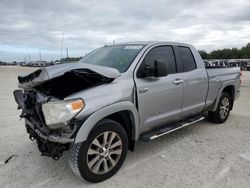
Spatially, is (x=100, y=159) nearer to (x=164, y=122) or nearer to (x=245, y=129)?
(x=164, y=122)

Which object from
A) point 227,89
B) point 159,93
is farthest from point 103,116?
point 227,89

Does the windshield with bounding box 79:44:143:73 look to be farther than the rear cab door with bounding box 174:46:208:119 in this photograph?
No

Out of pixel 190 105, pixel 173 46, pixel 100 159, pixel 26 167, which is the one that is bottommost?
pixel 26 167

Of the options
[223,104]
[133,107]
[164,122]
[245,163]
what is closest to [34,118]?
[133,107]

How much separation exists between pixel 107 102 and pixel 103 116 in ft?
0.64

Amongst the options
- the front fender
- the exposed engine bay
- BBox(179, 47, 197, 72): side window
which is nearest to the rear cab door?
BBox(179, 47, 197, 72): side window

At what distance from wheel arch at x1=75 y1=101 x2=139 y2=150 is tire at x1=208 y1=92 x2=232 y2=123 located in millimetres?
2967

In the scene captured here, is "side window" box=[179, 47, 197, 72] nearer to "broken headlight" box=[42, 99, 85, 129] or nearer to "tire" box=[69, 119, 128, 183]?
"tire" box=[69, 119, 128, 183]

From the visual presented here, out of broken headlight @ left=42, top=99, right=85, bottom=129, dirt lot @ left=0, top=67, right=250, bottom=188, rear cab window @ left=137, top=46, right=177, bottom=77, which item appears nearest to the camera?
broken headlight @ left=42, top=99, right=85, bottom=129

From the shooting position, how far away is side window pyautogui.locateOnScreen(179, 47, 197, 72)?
505 centimetres

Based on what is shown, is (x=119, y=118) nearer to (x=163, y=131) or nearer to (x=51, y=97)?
(x=163, y=131)

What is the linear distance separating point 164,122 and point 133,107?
966 mm

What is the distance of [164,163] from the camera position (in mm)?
4039

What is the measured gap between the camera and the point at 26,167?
393 cm
